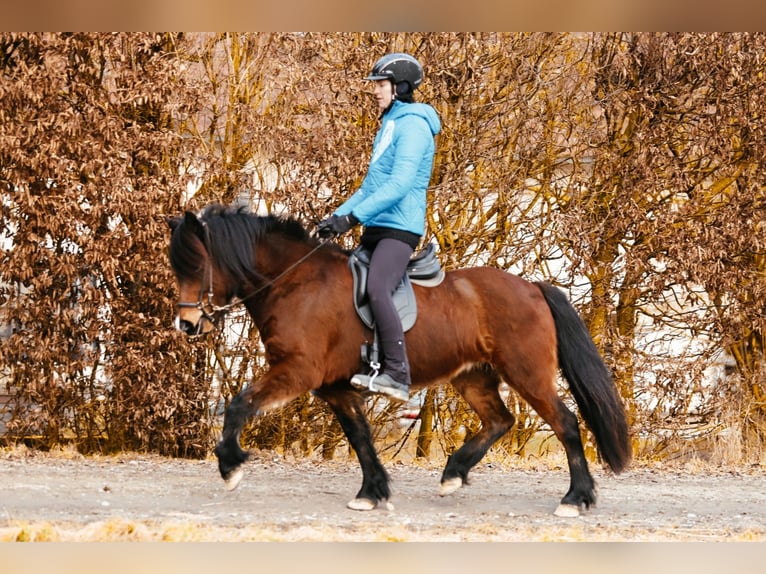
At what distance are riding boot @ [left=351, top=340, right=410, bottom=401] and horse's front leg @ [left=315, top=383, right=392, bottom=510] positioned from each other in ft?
1.25

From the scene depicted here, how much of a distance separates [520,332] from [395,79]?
1.96m

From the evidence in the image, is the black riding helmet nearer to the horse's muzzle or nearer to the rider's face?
the rider's face

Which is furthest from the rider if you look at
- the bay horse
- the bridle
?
the bridle

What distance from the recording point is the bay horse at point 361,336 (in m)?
7.15

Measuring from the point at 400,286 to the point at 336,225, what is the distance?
642mm

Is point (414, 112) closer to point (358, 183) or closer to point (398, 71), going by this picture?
point (398, 71)

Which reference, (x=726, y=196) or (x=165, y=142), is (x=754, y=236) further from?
(x=165, y=142)

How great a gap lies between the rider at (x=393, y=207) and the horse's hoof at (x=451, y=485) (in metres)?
0.98

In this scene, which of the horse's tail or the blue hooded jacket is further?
the horse's tail

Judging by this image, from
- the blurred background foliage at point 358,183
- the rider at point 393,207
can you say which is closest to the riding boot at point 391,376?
the rider at point 393,207

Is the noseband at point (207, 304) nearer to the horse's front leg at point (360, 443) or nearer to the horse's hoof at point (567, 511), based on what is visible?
the horse's front leg at point (360, 443)

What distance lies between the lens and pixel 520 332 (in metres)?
7.60

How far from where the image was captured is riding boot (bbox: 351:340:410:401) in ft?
23.6
